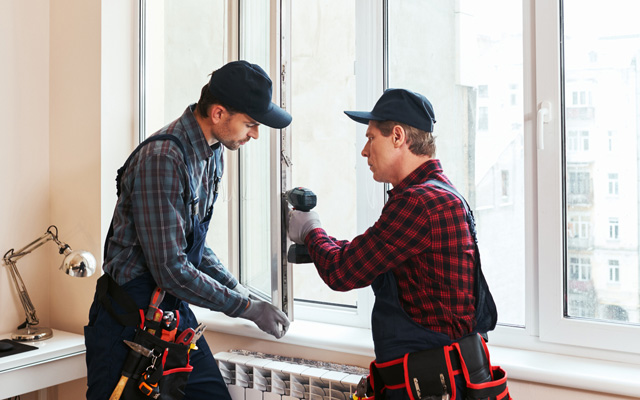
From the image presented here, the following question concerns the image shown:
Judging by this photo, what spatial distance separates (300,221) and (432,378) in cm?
63

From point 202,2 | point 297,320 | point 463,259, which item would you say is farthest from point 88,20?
point 463,259

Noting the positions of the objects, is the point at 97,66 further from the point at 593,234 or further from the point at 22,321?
the point at 593,234

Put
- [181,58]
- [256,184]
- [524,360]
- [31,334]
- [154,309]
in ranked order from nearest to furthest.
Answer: [154,309] → [524,360] → [256,184] → [31,334] → [181,58]

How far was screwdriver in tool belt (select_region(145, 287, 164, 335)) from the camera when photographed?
1.72 metres


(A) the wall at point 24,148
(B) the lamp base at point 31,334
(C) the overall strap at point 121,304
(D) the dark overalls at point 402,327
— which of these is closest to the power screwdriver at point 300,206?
(D) the dark overalls at point 402,327

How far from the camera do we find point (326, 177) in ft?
7.98

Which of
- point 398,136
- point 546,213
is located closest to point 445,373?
point 398,136

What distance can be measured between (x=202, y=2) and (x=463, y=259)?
5.89ft

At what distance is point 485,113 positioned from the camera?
6.81 ft

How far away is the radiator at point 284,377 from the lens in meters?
1.96

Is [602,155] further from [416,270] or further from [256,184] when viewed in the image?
[256,184]

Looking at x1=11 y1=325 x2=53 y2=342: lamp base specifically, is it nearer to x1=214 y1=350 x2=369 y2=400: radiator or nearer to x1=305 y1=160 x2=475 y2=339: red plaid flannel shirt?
x1=214 y1=350 x2=369 y2=400: radiator

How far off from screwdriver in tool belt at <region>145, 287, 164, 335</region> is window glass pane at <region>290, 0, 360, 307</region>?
851mm

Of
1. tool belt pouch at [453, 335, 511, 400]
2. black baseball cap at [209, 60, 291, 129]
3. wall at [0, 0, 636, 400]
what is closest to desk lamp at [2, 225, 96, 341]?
wall at [0, 0, 636, 400]
